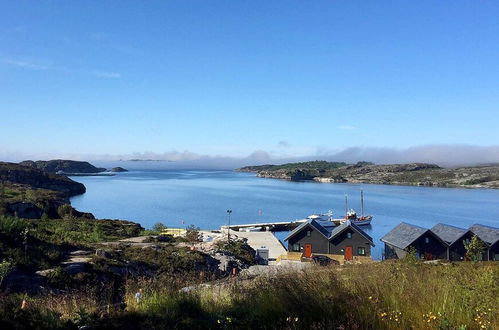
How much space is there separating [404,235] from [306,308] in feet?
116

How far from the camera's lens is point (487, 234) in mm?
35750

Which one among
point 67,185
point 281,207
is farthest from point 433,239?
point 67,185

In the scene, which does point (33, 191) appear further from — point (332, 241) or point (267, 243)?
point (332, 241)

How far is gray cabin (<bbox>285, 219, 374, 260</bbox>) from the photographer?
37.8m

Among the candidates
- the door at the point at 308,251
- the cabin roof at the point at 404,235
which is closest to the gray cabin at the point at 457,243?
the cabin roof at the point at 404,235

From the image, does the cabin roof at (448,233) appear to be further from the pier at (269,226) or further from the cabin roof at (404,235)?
the pier at (269,226)

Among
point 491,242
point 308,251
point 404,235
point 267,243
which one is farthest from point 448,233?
point 267,243

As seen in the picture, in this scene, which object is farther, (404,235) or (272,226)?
(272,226)

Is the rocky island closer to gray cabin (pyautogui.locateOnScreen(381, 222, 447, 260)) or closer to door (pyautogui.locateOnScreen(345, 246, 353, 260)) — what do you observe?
door (pyautogui.locateOnScreen(345, 246, 353, 260))

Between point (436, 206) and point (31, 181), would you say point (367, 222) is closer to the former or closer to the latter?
point (436, 206)

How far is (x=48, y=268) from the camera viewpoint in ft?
49.2

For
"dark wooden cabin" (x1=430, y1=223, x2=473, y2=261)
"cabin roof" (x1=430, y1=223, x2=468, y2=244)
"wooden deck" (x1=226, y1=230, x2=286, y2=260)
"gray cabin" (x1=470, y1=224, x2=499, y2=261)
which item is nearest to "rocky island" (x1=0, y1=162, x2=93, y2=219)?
"wooden deck" (x1=226, y1=230, x2=286, y2=260)

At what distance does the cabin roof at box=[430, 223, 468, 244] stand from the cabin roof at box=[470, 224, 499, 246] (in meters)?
1.44

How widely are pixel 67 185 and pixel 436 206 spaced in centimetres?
10351
